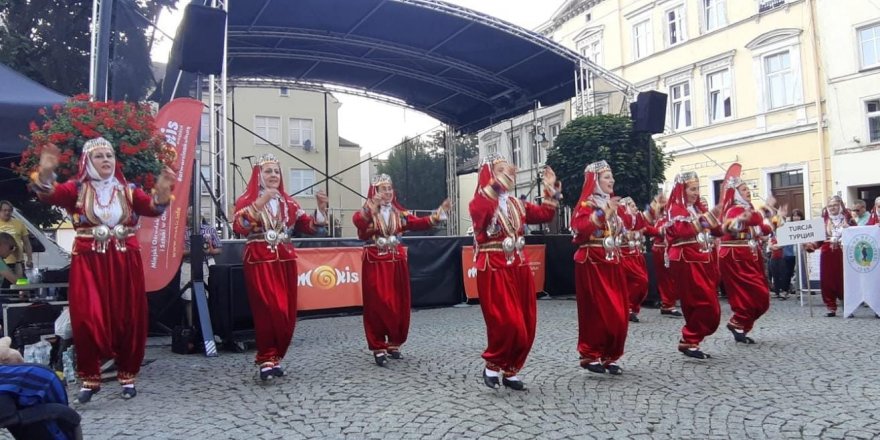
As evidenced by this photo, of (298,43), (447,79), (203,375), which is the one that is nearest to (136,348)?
(203,375)

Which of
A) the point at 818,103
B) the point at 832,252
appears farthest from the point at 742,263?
the point at 818,103

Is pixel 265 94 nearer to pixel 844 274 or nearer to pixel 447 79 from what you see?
pixel 447 79

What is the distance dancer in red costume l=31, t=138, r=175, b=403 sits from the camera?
486 cm

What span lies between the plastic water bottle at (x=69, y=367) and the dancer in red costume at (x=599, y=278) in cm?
450

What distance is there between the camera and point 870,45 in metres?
18.6

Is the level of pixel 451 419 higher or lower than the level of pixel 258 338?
lower

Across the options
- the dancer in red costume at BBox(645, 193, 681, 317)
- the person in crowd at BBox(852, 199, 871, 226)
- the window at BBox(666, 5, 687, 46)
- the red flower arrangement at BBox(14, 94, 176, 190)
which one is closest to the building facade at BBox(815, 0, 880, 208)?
the window at BBox(666, 5, 687, 46)

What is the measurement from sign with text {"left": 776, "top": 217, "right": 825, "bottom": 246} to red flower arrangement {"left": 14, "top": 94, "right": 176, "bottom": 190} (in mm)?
8724

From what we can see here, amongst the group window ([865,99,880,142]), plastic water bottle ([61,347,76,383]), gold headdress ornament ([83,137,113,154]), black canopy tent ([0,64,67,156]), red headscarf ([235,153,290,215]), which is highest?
window ([865,99,880,142])

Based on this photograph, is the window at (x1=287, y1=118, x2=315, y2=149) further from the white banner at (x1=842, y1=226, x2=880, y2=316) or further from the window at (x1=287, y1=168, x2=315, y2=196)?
the white banner at (x1=842, y1=226, x2=880, y2=316)

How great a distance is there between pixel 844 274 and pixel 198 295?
28.9 feet

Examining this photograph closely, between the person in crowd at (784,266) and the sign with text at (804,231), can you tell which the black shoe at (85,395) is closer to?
the sign with text at (804,231)

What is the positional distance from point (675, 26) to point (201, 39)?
854 inches

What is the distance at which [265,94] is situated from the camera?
26.8 meters
